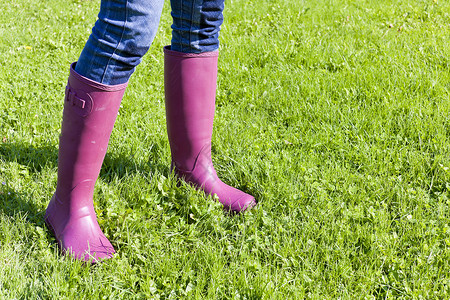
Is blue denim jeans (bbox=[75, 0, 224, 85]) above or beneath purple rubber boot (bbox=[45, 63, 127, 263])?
above

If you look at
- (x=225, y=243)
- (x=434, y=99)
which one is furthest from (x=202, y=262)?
(x=434, y=99)

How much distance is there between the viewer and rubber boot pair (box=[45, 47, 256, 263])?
1.87 meters

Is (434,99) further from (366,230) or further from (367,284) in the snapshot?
(367,284)

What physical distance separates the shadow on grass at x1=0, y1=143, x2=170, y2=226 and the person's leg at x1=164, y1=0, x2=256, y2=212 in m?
0.24

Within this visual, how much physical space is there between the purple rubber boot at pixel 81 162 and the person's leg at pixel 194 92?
0.36m

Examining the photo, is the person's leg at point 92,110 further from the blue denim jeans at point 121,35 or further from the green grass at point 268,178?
the green grass at point 268,178

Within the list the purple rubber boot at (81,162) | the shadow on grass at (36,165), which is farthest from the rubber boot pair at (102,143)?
the shadow on grass at (36,165)

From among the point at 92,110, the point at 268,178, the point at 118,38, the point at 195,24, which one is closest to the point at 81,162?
the point at 92,110

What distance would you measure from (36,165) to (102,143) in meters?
0.85

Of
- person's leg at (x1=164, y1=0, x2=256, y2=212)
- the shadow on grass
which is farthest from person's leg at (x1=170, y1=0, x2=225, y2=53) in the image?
the shadow on grass

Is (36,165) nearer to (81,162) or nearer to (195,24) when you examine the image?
(81,162)

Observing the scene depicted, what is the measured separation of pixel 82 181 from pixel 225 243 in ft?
2.24

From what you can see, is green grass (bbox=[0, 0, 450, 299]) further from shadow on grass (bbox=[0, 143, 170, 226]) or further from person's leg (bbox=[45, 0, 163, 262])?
person's leg (bbox=[45, 0, 163, 262])

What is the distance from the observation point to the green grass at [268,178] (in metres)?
1.94
